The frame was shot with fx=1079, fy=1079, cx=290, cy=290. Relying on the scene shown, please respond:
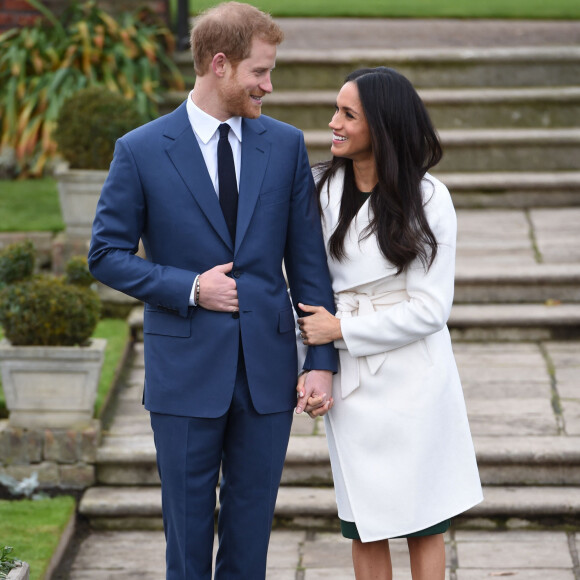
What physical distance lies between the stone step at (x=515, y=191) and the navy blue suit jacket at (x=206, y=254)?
14.8 feet

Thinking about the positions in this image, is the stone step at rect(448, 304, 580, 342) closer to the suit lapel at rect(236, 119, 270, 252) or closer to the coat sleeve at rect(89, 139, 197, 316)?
the suit lapel at rect(236, 119, 270, 252)

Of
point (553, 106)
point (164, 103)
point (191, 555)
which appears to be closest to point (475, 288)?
point (553, 106)

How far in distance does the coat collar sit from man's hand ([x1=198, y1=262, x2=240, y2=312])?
8 cm

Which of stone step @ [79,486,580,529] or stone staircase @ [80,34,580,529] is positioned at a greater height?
stone staircase @ [80,34,580,529]

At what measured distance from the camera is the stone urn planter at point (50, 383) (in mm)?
4820

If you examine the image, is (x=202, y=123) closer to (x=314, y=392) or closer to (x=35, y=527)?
(x=314, y=392)

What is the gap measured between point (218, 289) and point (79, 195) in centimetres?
355

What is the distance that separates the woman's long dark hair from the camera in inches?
122

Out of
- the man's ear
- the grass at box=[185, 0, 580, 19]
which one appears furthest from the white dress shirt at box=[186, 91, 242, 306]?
the grass at box=[185, 0, 580, 19]

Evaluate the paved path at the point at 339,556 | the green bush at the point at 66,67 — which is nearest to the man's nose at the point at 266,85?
the paved path at the point at 339,556

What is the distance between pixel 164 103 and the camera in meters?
8.01

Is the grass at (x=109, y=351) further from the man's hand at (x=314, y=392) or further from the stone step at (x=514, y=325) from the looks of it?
the man's hand at (x=314, y=392)

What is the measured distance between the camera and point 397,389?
3219 mm

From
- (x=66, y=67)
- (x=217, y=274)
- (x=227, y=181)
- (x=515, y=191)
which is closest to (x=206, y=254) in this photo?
(x=217, y=274)
